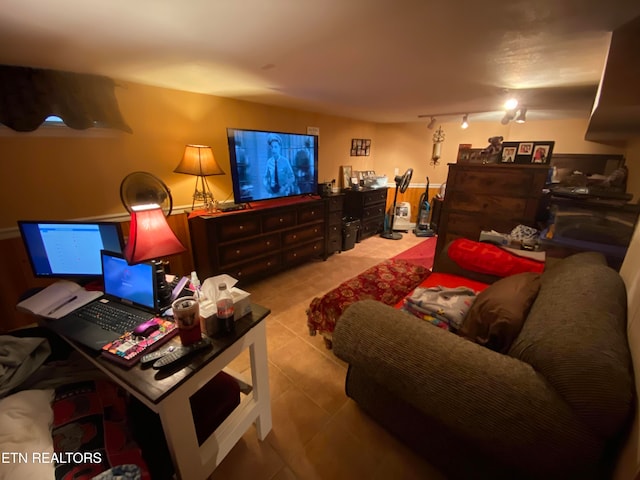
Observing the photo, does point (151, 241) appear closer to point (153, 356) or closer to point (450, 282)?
point (153, 356)

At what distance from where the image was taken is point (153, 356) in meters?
0.91

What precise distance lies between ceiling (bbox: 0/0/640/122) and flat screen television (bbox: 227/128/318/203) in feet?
1.81

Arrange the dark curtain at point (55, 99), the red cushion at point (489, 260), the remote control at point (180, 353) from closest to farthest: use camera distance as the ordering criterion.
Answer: the remote control at point (180, 353), the dark curtain at point (55, 99), the red cushion at point (489, 260)

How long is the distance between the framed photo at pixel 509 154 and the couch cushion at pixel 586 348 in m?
1.55

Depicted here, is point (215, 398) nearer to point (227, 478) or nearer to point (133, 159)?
point (227, 478)

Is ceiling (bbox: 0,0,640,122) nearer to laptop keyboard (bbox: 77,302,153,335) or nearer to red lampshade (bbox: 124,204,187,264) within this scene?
red lampshade (bbox: 124,204,187,264)

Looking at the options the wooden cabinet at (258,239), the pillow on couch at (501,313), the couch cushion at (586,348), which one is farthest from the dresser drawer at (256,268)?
the couch cushion at (586,348)

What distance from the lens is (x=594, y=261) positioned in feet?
4.51

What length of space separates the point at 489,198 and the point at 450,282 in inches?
41.9

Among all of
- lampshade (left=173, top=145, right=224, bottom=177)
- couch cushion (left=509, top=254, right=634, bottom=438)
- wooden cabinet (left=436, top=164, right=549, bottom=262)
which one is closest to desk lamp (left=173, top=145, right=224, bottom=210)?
lampshade (left=173, top=145, right=224, bottom=177)

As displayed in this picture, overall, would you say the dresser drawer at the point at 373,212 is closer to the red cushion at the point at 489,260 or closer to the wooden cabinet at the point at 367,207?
the wooden cabinet at the point at 367,207

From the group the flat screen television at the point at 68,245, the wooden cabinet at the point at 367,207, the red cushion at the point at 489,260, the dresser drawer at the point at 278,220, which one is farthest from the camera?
the wooden cabinet at the point at 367,207

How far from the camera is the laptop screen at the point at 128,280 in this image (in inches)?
45.0

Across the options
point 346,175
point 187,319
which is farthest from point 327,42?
point 346,175
